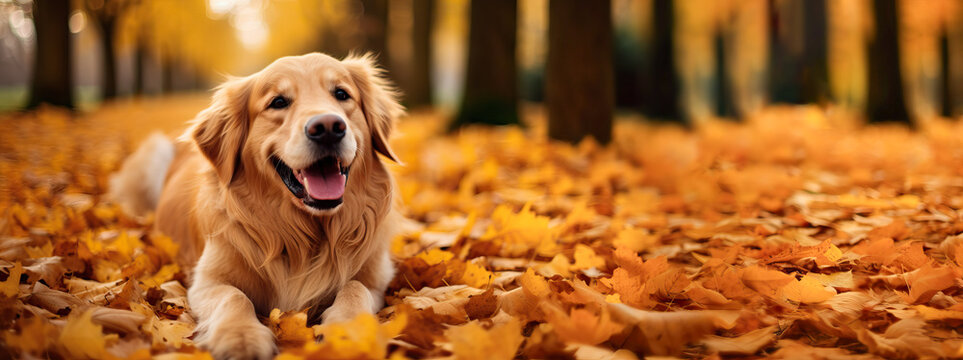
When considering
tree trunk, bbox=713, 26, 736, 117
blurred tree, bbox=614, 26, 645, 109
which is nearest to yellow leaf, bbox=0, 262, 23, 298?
tree trunk, bbox=713, 26, 736, 117

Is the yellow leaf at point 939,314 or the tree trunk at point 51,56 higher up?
the tree trunk at point 51,56

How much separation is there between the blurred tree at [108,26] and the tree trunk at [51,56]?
254 inches

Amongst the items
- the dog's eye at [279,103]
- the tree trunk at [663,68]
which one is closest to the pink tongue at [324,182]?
the dog's eye at [279,103]

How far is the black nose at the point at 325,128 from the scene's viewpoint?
98.7 inches

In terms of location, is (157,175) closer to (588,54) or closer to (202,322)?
(202,322)

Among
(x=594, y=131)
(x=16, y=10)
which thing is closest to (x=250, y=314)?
(x=594, y=131)

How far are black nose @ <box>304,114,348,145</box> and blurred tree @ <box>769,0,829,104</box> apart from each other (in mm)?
14303

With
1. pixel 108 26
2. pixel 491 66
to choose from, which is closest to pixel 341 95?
pixel 491 66

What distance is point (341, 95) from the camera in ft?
9.67

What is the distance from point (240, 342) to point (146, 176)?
3.25 m

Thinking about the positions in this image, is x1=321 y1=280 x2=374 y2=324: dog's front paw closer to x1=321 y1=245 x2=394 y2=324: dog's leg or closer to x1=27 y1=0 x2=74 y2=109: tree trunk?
x1=321 y1=245 x2=394 y2=324: dog's leg

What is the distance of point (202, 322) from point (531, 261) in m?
1.62

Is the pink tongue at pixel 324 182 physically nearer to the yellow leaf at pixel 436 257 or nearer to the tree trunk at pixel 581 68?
the yellow leaf at pixel 436 257

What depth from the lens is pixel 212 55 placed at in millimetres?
34531
